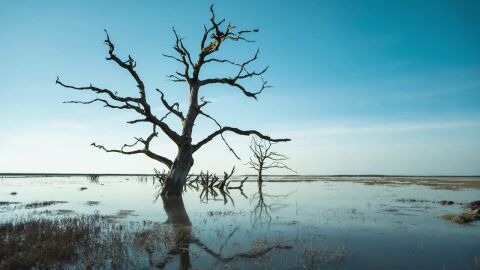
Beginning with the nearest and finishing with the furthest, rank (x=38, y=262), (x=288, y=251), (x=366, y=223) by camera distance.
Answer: (x=38, y=262) → (x=288, y=251) → (x=366, y=223)

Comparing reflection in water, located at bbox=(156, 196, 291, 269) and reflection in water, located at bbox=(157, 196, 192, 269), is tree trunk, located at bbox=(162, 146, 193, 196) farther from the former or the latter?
reflection in water, located at bbox=(156, 196, 291, 269)

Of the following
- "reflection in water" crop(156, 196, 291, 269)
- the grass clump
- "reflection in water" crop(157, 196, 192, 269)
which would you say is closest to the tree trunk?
"reflection in water" crop(157, 196, 192, 269)

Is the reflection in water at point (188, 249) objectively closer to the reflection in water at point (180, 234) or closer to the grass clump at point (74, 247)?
the reflection in water at point (180, 234)

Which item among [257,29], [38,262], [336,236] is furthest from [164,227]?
[257,29]

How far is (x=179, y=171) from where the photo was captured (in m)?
17.4

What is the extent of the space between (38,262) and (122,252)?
4.43 feet

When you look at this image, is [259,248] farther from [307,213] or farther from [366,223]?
[307,213]

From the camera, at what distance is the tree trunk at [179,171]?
56.6 ft

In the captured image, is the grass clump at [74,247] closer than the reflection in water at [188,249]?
Yes

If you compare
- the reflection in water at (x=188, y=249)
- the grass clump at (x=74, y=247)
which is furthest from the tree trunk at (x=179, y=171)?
the grass clump at (x=74, y=247)

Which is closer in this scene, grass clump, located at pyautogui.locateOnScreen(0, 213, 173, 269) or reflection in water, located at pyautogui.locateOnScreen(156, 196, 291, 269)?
grass clump, located at pyautogui.locateOnScreen(0, 213, 173, 269)

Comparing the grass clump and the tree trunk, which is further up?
the tree trunk

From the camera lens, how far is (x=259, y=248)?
6.89 meters

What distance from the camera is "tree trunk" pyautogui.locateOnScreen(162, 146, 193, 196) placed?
1725 centimetres
